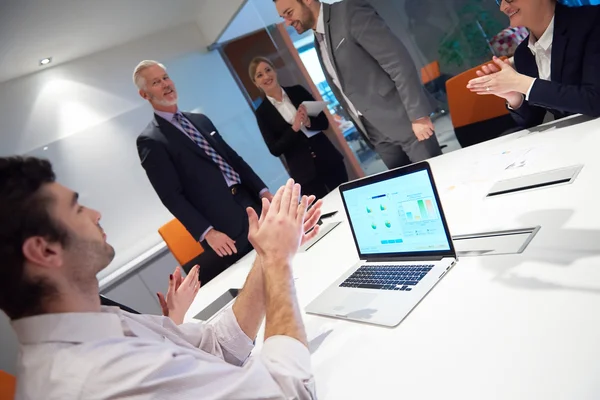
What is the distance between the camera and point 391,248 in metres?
1.18

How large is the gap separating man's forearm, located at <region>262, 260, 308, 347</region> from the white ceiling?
9.82 feet

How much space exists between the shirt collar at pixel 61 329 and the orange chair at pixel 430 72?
3629 mm

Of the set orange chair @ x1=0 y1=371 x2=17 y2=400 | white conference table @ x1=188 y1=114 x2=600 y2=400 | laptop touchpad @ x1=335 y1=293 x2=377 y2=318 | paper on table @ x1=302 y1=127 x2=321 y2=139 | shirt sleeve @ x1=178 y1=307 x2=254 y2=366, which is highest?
paper on table @ x1=302 y1=127 x2=321 y2=139

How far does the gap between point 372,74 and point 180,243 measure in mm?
1705

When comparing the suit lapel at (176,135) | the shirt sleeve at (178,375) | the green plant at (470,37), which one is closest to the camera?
the shirt sleeve at (178,375)

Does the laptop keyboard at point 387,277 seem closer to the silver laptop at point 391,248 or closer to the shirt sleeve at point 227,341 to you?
the silver laptop at point 391,248

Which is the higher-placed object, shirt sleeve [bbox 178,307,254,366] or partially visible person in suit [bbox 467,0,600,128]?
partially visible person in suit [bbox 467,0,600,128]

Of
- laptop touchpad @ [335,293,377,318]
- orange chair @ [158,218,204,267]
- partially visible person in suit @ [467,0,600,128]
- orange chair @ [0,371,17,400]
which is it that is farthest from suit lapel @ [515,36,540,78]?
orange chair @ [0,371,17,400]

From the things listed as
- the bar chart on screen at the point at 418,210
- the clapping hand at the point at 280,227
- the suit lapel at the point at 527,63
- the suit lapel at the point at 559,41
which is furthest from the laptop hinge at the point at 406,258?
the suit lapel at the point at 527,63

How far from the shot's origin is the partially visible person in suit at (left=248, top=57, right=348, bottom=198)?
10.2ft

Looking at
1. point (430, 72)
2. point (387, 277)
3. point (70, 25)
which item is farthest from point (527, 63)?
point (70, 25)

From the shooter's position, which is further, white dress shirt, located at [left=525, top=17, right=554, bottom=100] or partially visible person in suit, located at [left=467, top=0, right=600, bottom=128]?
white dress shirt, located at [left=525, top=17, right=554, bottom=100]

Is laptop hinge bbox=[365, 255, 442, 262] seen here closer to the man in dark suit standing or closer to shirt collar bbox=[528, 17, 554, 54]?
shirt collar bbox=[528, 17, 554, 54]

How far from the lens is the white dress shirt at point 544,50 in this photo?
61.6 inches
